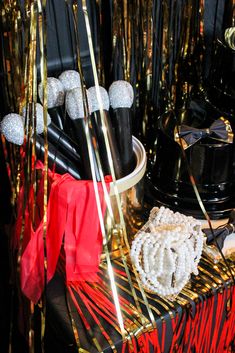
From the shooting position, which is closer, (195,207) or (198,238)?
(198,238)

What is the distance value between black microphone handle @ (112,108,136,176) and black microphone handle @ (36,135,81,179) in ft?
0.27

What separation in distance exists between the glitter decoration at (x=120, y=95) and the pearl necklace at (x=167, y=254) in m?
0.20

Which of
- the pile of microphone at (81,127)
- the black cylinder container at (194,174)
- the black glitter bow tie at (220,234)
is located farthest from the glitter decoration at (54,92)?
the black glitter bow tie at (220,234)

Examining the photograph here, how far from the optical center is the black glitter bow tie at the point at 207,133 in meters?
0.78

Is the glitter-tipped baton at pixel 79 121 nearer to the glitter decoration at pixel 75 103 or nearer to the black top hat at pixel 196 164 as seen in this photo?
the glitter decoration at pixel 75 103

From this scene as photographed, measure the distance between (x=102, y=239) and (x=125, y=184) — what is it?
0.09m

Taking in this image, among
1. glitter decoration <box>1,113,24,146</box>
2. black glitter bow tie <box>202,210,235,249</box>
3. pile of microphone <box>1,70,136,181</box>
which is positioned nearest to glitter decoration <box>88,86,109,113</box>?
pile of microphone <box>1,70,136,181</box>

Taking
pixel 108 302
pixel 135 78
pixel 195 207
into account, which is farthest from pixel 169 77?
pixel 108 302

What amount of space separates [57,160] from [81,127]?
65 mm

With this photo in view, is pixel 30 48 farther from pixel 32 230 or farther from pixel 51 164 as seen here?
pixel 32 230

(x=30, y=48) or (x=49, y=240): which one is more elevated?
(x=30, y=48)

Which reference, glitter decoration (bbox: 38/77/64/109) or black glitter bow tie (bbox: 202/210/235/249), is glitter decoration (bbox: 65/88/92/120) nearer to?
glitter decoration (bbox: 38/77/64/109)

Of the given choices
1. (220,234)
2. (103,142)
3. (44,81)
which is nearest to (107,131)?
(103,142)

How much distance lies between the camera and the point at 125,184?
70cm
